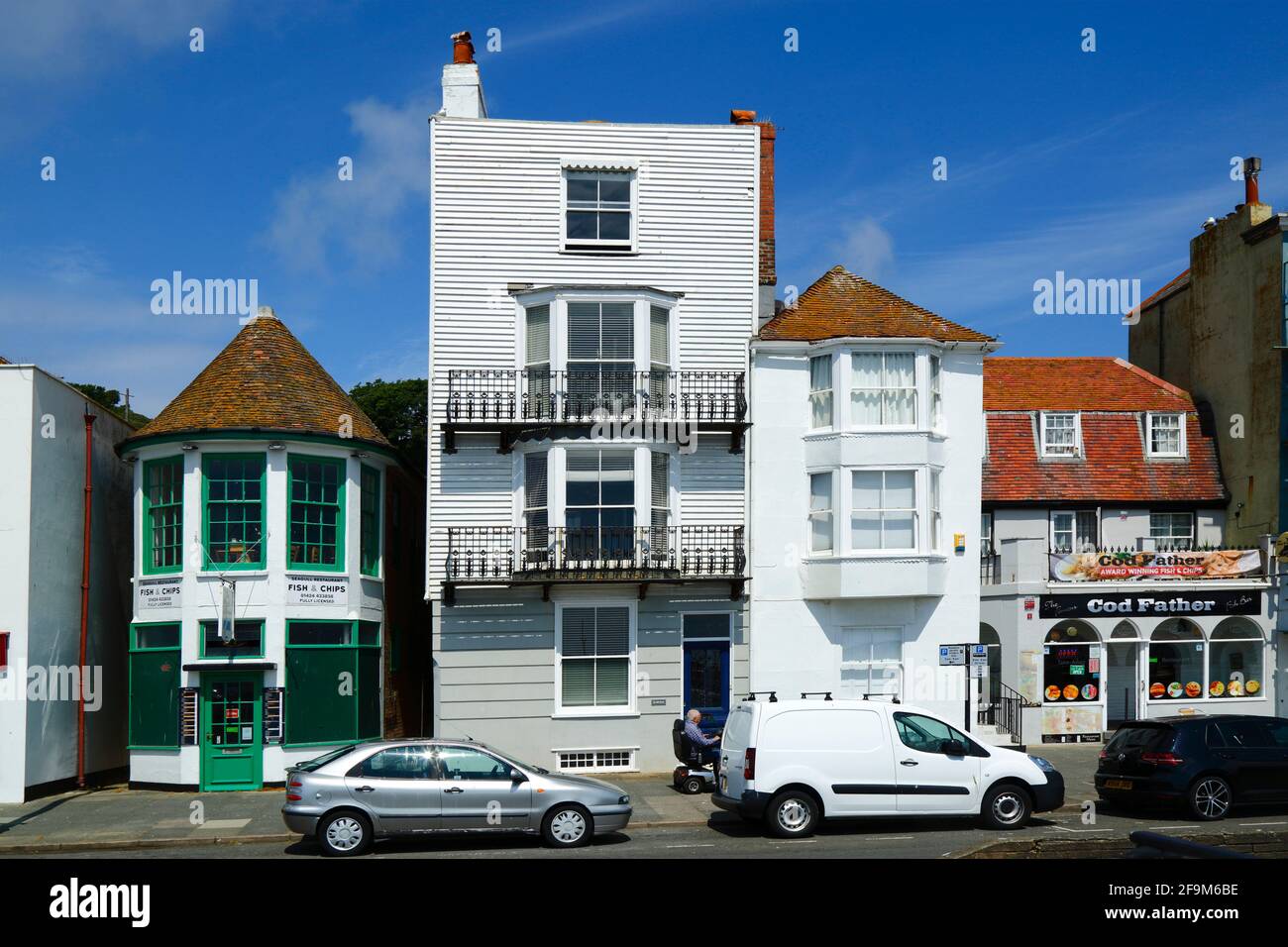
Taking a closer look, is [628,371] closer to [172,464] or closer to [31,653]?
[172,464]

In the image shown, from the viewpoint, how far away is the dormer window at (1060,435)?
30891 millimetres

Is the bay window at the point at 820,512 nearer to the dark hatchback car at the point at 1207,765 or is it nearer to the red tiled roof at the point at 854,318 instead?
the red tiled roof at the point at 854,318

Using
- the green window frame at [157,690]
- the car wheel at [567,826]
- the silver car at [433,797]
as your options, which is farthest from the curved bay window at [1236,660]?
the green window frame at [157,690]

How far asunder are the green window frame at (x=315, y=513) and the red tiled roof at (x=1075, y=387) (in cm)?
1637

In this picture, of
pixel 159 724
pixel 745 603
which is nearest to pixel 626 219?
pixel 745 603

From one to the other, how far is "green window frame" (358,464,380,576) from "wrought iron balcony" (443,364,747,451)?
2.14 m

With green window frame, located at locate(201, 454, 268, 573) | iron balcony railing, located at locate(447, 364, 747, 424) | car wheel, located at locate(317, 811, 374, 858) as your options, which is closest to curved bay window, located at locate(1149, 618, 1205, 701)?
iron balcony railing, located at locate(447, 364, 747, 424)

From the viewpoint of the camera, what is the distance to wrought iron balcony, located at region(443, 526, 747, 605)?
2384 centimetres

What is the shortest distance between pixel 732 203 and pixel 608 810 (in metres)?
13.6

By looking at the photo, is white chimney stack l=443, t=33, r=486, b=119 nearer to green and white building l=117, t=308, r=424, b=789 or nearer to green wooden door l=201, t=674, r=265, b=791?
green and white building l=117, t=308, r=424, b=789

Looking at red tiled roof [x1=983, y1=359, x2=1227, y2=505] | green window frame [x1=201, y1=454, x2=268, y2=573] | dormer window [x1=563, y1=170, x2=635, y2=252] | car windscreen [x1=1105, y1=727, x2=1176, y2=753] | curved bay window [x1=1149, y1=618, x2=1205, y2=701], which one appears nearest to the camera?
car windscreen [x1=1105, y1=727, x2=1176, y2=753]

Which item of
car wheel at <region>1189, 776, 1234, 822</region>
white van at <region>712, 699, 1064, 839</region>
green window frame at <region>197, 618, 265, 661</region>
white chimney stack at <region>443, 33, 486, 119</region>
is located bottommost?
car wheel at <region>1189, 776, 1234, 822</region>

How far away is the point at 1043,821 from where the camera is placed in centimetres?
1831

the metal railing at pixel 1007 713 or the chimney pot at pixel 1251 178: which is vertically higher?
the chimney pot at pixel 1251 178
